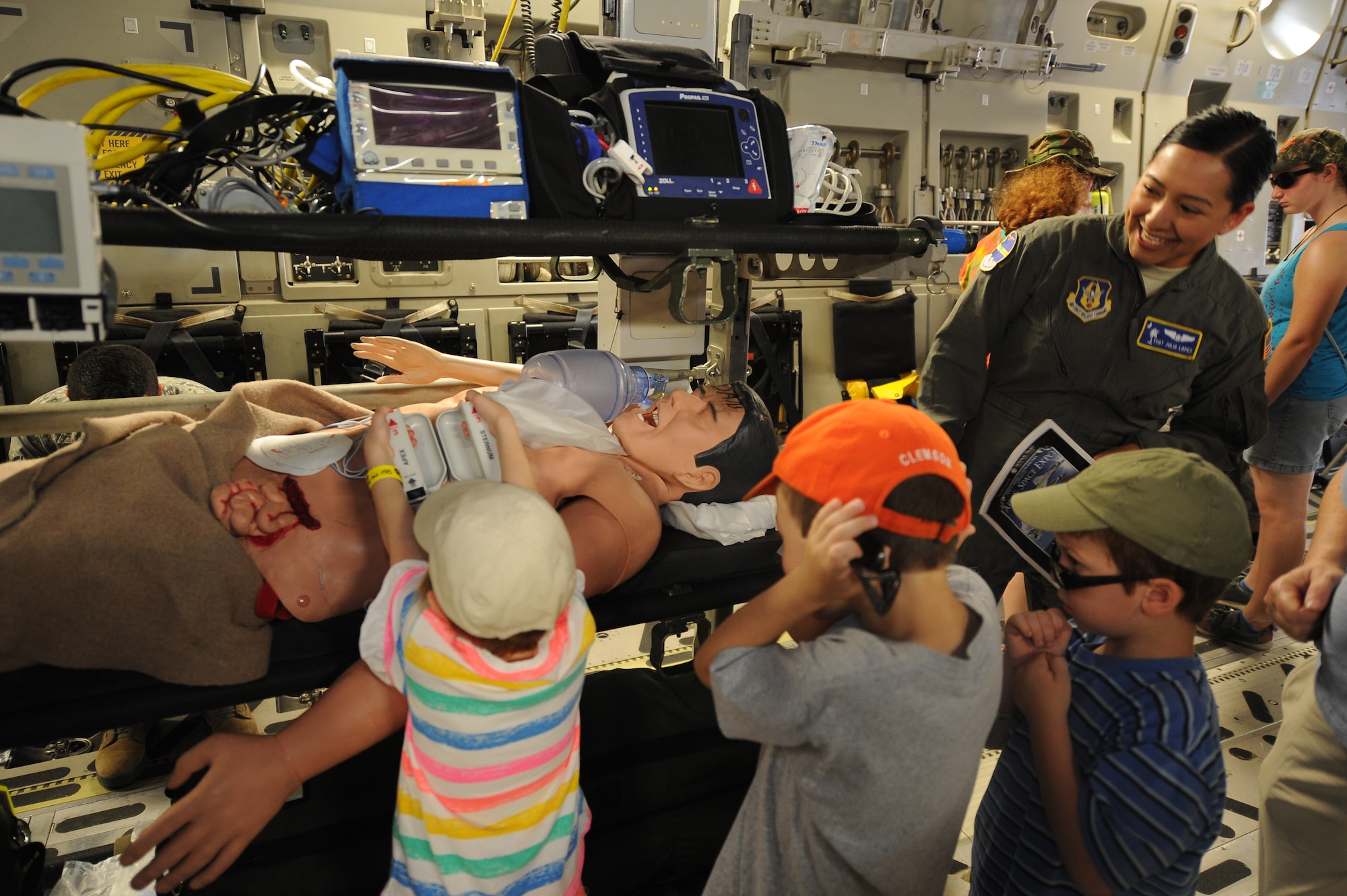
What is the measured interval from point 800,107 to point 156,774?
410cm

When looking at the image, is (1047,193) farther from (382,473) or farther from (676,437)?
(382,473)

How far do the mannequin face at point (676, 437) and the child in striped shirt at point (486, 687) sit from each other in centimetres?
72

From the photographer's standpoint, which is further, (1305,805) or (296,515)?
(296,515)

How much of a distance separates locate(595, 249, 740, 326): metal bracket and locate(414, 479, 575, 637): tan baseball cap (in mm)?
874

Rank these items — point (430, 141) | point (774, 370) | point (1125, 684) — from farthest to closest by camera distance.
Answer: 1. point (774, 370)
2. point (430, 141)
3. point (1125, 684)

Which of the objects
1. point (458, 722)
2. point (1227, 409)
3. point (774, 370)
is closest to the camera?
point (458, 722)

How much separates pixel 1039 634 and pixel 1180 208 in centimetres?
134

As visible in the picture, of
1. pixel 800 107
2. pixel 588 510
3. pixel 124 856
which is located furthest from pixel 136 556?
pixel 800 107

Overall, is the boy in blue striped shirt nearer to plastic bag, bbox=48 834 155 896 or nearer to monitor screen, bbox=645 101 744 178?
monitor screen, bbox=645 101 744 178

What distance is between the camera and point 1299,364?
9.86 ft

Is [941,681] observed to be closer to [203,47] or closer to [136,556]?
[136,556]

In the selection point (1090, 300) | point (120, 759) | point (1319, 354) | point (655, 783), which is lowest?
point (120, 759)

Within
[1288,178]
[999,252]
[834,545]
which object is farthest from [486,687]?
[1288,178]

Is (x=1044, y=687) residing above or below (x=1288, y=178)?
below
